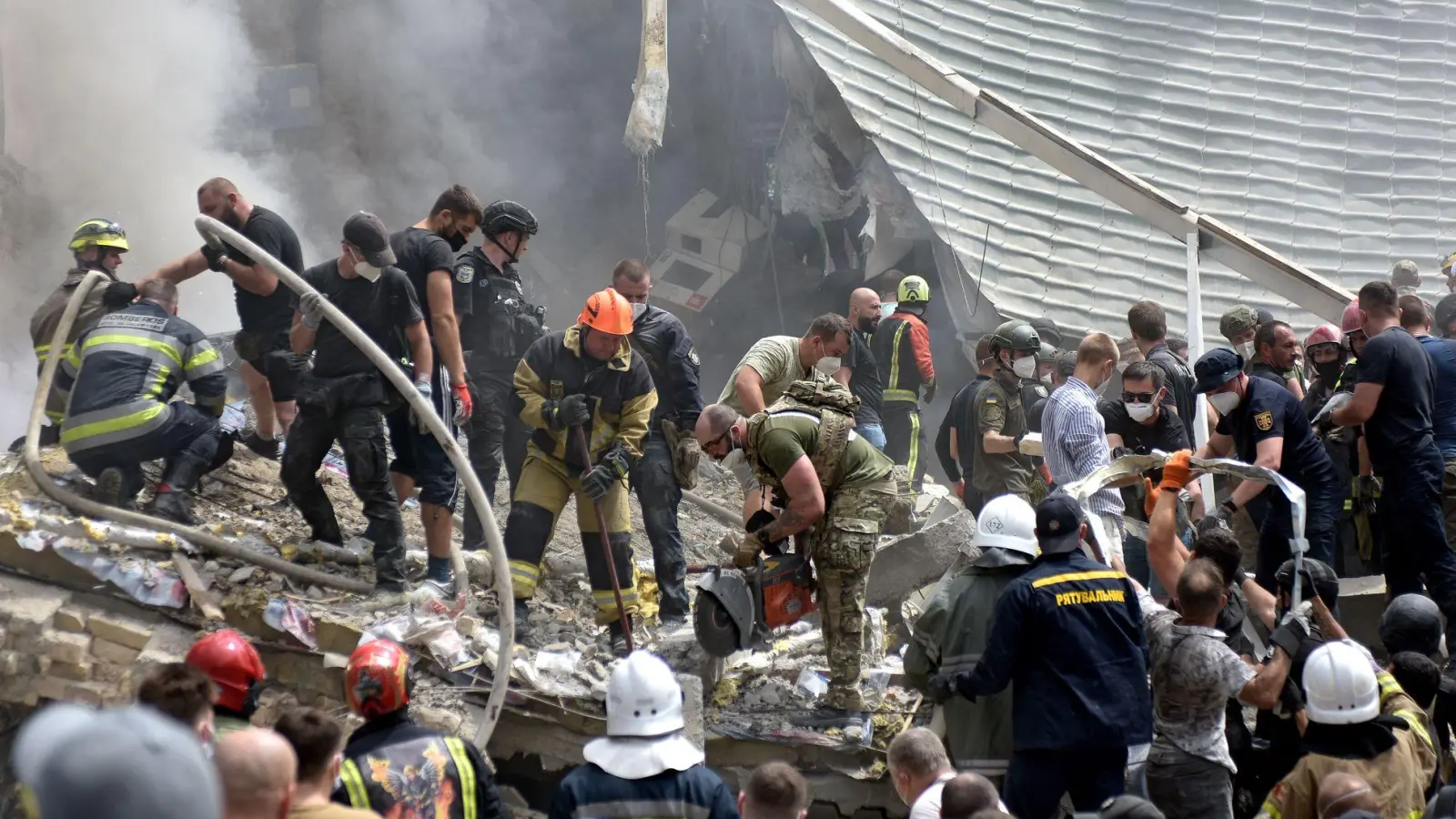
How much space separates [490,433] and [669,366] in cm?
112

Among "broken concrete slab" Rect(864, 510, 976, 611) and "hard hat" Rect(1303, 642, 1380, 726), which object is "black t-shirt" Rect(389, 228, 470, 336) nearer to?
"broken concrete slab" Rect(864, 510, 976, 611)

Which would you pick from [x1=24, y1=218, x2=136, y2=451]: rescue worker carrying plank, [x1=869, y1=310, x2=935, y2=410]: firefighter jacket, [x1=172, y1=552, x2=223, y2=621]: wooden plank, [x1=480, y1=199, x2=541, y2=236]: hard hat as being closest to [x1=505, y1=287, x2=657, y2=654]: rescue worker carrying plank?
[x1=480, y1=199, x2=541, y2=236]: hard hat

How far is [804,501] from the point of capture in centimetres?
570

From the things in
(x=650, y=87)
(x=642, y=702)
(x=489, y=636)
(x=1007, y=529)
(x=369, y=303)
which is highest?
(x=650, y=87)

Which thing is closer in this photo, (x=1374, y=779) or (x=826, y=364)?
(x=1374, y=779)

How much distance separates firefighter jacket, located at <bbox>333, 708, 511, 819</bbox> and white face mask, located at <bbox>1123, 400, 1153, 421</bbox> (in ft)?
14.1

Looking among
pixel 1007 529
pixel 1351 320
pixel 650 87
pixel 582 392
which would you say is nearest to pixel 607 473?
pixel 582 392

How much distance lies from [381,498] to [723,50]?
326 inches

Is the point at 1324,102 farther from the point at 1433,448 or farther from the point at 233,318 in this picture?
the point at 233,318

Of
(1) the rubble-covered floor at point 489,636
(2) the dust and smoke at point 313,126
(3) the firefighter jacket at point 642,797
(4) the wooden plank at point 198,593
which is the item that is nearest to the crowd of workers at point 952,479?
(3) the firefighter jacket at point 642,797

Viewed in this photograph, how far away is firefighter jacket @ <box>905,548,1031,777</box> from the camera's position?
4977 millimetres

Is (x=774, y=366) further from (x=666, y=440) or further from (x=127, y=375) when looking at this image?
(x=127, y=375)

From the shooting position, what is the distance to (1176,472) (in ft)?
17.7

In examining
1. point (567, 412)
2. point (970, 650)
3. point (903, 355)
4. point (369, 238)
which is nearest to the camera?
point (970, 650)
